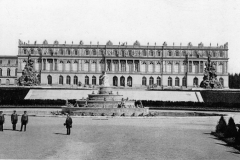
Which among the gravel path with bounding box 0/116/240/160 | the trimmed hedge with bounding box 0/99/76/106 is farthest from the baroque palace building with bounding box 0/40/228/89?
the gravel path with bounding box 0/116/240/160

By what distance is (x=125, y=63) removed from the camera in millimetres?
98125

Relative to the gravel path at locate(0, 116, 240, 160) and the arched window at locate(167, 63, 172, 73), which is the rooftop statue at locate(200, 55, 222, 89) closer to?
the arched window at locate(167, 63, 172, 73)

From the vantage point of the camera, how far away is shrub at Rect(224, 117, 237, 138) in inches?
699

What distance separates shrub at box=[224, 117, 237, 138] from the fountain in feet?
52.4

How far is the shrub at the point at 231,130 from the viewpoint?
17750mm

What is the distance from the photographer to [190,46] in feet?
322

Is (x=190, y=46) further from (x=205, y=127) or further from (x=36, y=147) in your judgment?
(x=36, y=147)

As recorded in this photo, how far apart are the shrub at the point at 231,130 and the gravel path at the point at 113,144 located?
680 millimetres

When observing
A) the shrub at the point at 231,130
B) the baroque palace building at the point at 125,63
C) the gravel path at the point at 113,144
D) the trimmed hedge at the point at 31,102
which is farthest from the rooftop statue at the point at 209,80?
the shrub at the point at 231,130

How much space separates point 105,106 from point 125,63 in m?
62.2

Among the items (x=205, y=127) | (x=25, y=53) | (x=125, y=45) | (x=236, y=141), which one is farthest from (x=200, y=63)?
(x=236, y=141)

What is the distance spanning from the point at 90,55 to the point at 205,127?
250ft

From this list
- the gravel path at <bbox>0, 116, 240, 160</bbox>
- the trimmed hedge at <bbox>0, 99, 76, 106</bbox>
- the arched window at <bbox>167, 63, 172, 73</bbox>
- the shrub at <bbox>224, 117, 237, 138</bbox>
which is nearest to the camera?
the gravel path at <bbox>0, 116, 240, 160</bbox>

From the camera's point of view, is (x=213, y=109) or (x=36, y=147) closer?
(x=36, y=147)
